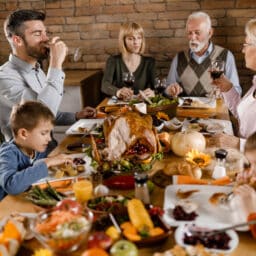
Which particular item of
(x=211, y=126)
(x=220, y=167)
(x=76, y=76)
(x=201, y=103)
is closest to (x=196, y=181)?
(x=220, y=167)

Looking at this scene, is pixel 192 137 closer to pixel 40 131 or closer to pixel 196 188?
pixel 196 188

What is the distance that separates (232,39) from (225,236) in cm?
306

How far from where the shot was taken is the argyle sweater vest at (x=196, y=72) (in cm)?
334

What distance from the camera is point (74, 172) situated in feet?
5.14

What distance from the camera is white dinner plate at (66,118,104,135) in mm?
2098

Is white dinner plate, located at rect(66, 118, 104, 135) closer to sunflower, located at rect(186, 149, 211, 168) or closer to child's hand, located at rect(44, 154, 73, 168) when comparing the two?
child's hand, located at rect(44, 154, 73, 168)

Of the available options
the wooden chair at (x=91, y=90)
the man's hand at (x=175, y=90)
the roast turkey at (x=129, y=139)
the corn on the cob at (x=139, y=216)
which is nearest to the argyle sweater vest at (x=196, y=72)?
the man's hand at (x=175, y=90)

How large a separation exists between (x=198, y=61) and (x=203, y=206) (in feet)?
7.54

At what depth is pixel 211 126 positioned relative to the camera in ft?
6.88

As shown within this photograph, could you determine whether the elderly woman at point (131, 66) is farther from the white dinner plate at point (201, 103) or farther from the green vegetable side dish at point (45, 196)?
the green vegetable side dish at point (45, 196)

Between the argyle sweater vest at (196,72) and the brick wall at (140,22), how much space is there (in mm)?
491

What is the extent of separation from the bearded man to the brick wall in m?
1.66

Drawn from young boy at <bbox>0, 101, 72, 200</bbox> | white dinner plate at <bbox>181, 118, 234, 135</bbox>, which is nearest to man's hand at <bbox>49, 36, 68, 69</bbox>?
young boy at <bbox>0, 101, 72, 200</bbox>

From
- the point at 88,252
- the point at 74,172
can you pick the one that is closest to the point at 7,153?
the point at 74,172
